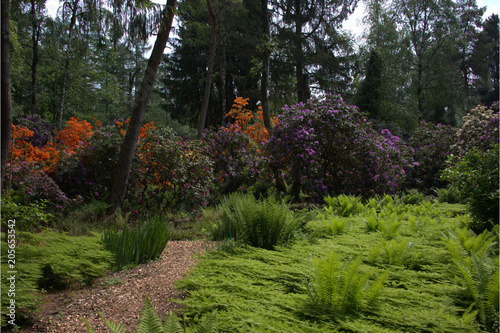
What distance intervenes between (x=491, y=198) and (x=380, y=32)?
73.3 feet

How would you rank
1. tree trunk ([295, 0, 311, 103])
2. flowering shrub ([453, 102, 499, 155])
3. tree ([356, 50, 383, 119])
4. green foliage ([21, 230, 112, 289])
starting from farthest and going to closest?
1. tree ([356, 50, 383, 119])
2. tree trunk ([295, 0, 311, 103])
3. flowering shrub ([453, 102, 499, 155])
4. green foliage ([21, 230, 112, 289])

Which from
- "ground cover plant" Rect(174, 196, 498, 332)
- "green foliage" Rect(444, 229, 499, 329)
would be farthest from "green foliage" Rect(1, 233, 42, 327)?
"green foliage" Rect(444, 229, 499, 329)

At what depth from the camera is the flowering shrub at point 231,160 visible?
835 cm

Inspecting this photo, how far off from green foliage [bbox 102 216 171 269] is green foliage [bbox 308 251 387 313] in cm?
203

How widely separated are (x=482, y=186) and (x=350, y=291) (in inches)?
106

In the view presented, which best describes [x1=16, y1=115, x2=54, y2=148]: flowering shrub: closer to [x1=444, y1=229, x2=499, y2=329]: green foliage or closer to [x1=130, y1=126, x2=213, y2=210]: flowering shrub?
[x1=130, y1=126, x2=213, y2=210]: flowering shrub

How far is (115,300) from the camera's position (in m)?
2.35

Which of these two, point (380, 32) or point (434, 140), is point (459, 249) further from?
point (380, 32)

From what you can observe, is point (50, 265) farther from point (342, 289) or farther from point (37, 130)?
point (37, 130)

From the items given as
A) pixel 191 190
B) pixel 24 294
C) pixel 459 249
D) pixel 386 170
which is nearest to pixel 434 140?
pixel 386 170

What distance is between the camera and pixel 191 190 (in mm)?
6629

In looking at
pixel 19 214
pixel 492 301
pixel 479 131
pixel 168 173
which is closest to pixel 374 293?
pixel 492 301

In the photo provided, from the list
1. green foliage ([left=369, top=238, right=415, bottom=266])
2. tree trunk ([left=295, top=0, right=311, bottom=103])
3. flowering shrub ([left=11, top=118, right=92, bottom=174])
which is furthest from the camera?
tree trunk ([left=295, top=0, right=311, bottom=103])

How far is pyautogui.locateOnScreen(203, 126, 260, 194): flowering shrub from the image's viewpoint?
27.4 ft
